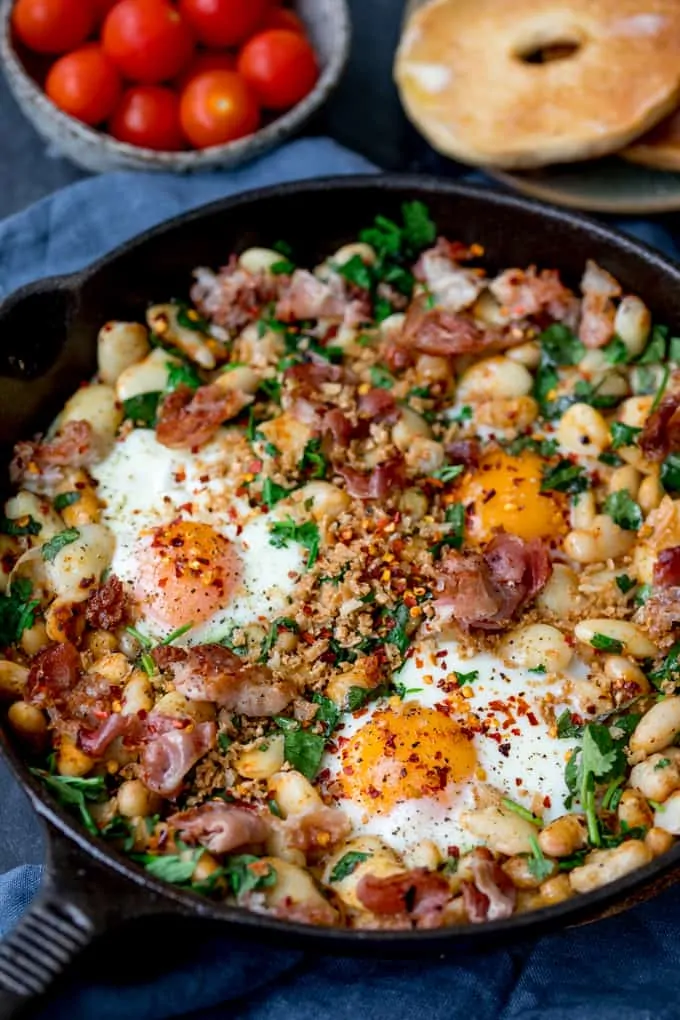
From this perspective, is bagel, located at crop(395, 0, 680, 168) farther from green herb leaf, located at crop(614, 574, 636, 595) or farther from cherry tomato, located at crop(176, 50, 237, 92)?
green herb leaf, located at crop(614, 574, 636, 595)

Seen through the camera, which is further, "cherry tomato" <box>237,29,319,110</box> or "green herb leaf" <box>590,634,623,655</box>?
"cherry tomato" <box>237,29,319,110</box>

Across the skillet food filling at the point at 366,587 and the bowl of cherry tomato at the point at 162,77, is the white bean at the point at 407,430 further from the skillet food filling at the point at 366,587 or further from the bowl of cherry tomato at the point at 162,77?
the bowl of cherry tomato at the point at 162,77

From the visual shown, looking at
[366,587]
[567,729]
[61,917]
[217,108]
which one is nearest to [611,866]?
[567,729]

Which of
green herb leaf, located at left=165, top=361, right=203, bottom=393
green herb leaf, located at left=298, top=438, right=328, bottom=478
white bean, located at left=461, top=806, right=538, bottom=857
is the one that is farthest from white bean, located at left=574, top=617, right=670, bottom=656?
green herb leaf, located at left=165, top=361, right=203, bottom=393

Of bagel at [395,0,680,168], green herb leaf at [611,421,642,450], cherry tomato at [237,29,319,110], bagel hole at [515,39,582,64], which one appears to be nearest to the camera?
green herb leaf at [611,421,642,450]

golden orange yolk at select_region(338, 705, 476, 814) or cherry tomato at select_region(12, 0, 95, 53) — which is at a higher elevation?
cherry tomato at select_region(12, 0, 95, 53)

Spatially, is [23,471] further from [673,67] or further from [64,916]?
[673,67]

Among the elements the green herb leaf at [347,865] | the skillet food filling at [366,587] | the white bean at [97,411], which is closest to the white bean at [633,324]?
the skillet food filling at [366,587]

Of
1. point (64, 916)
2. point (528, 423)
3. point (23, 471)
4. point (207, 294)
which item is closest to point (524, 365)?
point (528, 423)
